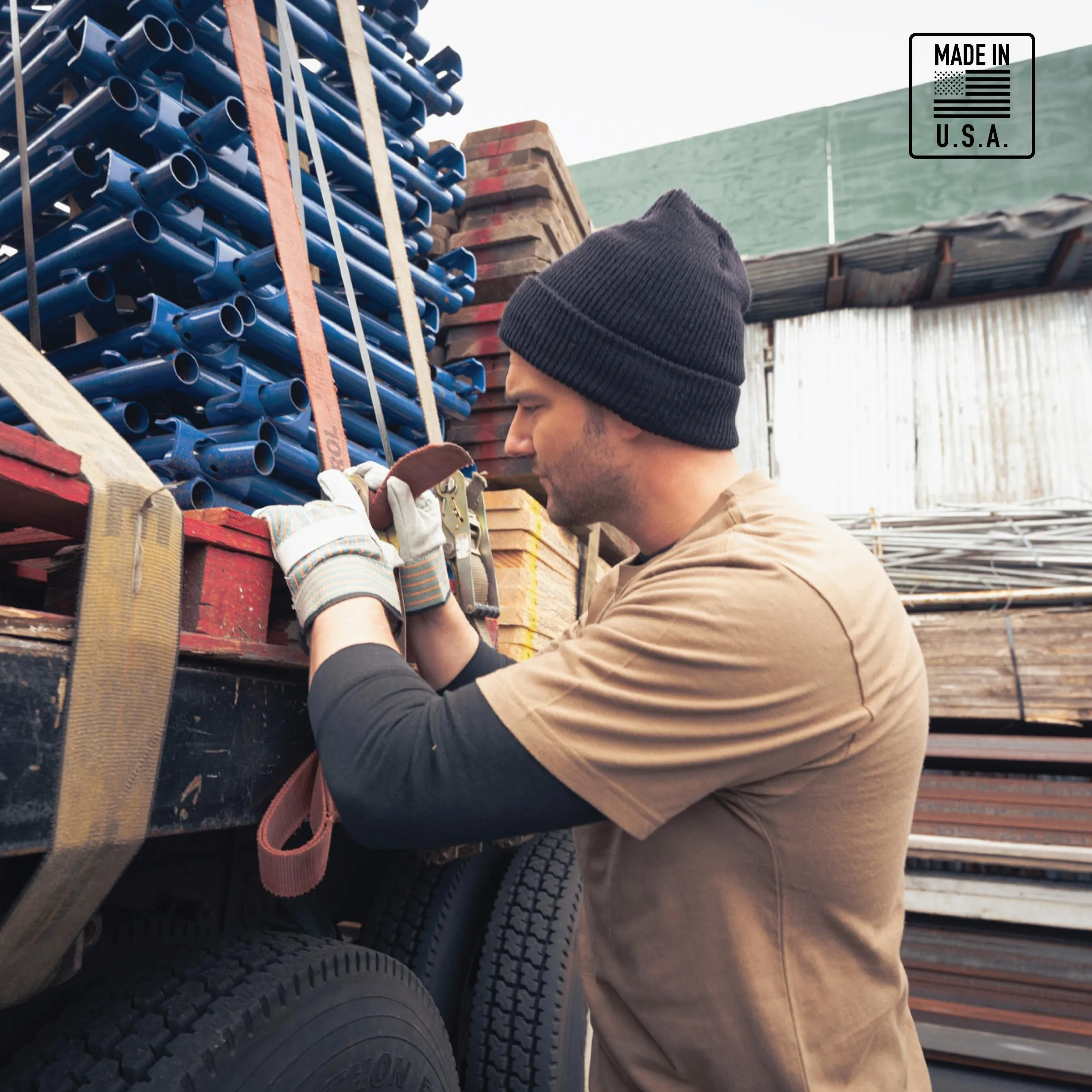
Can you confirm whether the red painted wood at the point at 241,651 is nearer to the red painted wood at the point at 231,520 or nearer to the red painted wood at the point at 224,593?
the red painted wood at the point at 224,593

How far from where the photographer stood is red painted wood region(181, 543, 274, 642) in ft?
3.90

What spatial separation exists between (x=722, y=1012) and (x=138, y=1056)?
83 cm

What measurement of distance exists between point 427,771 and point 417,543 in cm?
67

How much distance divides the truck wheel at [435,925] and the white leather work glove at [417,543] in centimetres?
84

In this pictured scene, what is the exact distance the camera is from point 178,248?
7.06 ft

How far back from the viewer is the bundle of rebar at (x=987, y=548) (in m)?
4.73

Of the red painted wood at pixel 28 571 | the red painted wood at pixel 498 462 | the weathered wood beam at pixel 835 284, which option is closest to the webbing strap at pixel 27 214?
the red painted wood at pixel 28 571

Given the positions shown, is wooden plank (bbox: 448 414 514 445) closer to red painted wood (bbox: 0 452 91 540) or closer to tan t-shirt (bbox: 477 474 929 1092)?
tan t-shirt (bbox: 477 474 929 1092)

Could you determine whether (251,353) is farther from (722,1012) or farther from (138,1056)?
(722,1012)

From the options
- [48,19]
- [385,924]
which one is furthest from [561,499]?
[48,19]

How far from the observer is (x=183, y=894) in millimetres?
1705

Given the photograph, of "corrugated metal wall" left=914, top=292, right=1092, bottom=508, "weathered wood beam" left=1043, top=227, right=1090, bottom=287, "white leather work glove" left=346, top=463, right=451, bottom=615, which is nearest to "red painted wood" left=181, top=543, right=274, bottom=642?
"white leather work glove" left=346, top=463, right=451, bottom=615

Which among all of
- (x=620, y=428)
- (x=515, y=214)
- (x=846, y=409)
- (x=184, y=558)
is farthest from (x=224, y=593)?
(x=846, y=409)

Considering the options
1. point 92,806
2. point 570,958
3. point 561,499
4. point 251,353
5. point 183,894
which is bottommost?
point 570,958
